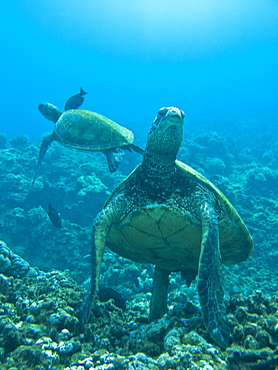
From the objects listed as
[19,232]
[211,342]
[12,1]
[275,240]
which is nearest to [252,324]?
[211,342]

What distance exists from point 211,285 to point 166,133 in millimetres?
1855

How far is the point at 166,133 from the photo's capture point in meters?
2.97

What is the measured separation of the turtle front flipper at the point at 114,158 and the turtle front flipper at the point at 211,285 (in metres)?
3.61

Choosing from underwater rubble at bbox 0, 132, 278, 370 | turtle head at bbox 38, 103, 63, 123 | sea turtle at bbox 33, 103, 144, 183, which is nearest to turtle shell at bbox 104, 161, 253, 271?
underwater rubble at bbox 0, 132, 278, 370

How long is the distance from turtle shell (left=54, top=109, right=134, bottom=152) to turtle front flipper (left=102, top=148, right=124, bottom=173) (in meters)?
0.20

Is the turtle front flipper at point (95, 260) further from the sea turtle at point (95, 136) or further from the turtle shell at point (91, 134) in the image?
the turtle shell at point (91, 134)

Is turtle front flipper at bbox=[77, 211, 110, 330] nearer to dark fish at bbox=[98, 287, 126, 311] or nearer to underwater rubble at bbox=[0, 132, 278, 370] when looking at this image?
underwater rubble at bbox=[0, 132, 278, 370]

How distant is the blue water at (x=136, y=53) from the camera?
3054 inches

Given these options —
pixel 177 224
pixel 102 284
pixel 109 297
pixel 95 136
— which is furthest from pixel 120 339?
pixel 95 136

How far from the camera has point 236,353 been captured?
5.79 ft

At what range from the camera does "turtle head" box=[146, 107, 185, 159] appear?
9.48 feet

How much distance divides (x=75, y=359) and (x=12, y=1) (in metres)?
96.7

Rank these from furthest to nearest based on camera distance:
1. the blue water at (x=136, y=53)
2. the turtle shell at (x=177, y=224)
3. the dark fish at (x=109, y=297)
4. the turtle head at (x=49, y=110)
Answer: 1. the blue water at (x=136, y=53)
2. the turtle head at (x=49, y=110)
3. the dark fish at (x=109, y=297)
4. the turtle shell at (x=177, y=224)

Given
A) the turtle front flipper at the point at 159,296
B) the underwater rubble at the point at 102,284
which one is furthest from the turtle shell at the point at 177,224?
the underwater rubble at the point at 102,284
